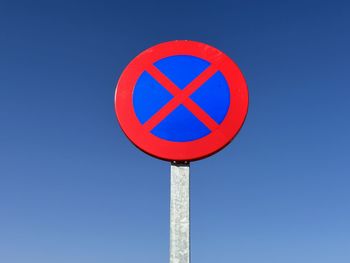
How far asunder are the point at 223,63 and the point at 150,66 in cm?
44

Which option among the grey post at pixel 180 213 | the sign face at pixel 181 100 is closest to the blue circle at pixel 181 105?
the sign face at pixel 181 100

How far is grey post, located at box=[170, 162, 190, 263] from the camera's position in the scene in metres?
2.12

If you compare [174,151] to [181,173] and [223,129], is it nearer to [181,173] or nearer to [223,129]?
[181,173]

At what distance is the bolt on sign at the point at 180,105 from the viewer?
227cm

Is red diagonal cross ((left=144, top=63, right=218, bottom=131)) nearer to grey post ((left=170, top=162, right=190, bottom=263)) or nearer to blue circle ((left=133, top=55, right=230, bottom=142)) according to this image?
blue circle ((left=133, top=55, right=230, bottom=142))

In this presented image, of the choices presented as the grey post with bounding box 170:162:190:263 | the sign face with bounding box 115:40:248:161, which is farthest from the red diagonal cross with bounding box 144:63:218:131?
the grey post with bounding box 170:162:190:263

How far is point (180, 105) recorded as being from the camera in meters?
2.33

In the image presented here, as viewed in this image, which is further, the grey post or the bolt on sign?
the bolt on sign

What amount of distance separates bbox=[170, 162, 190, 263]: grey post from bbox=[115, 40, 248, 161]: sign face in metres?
0.08

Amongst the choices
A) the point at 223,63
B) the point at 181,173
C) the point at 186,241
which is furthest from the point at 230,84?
the point at 186,241

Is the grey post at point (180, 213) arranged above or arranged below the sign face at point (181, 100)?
below

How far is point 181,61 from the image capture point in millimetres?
2469

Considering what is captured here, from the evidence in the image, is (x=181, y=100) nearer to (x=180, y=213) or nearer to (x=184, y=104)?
(x=184, y=104)

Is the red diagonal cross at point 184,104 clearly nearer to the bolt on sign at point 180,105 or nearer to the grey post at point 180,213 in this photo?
the bolt on sign at point 180,105
